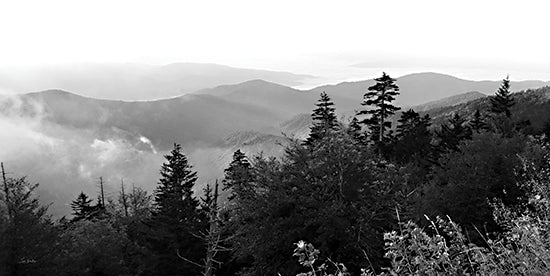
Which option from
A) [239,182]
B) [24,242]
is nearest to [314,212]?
[24,242]

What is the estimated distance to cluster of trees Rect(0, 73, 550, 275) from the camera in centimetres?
1661

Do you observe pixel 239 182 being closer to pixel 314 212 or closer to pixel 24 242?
pixel 24 242

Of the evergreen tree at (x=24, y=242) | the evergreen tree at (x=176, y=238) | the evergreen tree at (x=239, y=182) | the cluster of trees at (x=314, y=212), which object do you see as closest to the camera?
the cluster of trees at (x=314, y=212)

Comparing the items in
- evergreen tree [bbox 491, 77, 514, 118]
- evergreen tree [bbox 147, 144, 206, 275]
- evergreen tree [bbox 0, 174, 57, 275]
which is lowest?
evergreen tree [bbox 147, 144, 206, 275]

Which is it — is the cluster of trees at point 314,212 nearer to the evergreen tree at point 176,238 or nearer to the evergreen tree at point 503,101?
the evergreen tree at point 176,238

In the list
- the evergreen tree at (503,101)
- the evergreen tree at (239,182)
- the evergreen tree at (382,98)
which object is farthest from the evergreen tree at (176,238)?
the evergreen tree at (503,101)

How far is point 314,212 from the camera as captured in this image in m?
16.5

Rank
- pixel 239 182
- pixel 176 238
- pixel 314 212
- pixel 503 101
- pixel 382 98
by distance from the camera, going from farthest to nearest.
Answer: pixel 503 101 → pixel 382 98 → pixel 239 182 → pixel 176 238 → pixel 314 212

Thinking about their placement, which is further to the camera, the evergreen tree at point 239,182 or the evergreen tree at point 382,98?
the evergreen tree at point 382,98

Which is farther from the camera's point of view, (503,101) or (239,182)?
(503,101)

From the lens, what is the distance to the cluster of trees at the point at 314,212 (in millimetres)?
16609

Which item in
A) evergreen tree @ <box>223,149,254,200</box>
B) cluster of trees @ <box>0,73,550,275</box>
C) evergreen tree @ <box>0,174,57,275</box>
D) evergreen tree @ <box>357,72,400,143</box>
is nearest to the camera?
cluster of trees @ <box>0,73,550,275</box>

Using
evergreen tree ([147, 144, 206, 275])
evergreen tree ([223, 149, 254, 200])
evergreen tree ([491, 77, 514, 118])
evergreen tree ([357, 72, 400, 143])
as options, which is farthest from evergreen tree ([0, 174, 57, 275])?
evergreen tree ([491, 77, 514, 118])

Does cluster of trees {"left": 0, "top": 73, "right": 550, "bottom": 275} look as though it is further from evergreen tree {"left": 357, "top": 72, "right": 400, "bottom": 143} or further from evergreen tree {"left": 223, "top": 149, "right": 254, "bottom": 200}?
evergreen tree {"left": 357, "top": 72, "right": 400, "bottom": 143}
